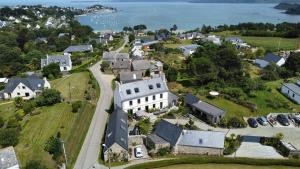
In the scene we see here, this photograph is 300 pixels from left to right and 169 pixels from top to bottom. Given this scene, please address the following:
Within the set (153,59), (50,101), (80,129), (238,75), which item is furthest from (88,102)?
(153,59)

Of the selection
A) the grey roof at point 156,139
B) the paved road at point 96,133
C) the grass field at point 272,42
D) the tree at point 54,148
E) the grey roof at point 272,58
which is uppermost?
the grey roof at point 272,58

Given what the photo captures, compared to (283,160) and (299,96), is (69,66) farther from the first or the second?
(283,160)

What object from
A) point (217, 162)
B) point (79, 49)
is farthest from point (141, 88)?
point (79, 49)

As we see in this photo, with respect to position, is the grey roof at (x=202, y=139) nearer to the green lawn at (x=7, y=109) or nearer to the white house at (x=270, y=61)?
the green lawn at (x=7, y=109)

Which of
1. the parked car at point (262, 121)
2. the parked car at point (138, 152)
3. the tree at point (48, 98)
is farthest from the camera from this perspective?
the tree at point (48, 98)

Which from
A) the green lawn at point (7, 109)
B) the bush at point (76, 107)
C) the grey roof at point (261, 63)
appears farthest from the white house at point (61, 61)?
the grey roof at point (261, 63)

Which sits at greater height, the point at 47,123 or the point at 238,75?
the point at 238,75

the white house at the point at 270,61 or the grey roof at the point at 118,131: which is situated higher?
the white house at the point at 270,61

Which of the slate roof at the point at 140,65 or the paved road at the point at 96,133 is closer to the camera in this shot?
the paved road at the point at 96,133
